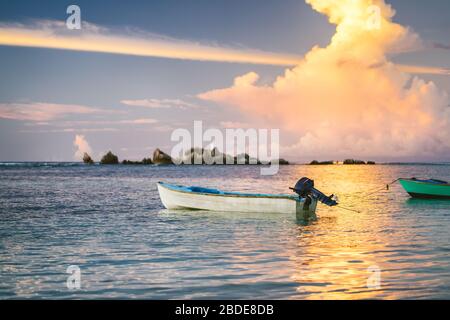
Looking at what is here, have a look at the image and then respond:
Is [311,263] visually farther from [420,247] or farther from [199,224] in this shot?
[199,224]

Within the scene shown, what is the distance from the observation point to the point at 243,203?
26.1m

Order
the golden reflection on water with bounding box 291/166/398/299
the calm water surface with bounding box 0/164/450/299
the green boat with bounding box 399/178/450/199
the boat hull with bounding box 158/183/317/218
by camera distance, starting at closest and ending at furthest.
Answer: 1. the golden reflection on water with bounding box 291/166/398/299
2. the calm water surface with bounding box 0/164/450/299
3. the boat hull with bounding box 158/183/317/218
4. the green boat with bounding box 399/178/450/199

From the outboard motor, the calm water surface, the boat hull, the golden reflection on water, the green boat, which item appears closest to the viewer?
the golden reflection on water

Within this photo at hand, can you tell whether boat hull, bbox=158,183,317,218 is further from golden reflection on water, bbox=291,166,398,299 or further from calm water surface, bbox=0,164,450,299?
golden reflection on water, bbox=291,166,398,299

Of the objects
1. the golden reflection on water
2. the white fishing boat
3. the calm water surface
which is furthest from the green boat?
the white fishing boat

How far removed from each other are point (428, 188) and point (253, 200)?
16465mm

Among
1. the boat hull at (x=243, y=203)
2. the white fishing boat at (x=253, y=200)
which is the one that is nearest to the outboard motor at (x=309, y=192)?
the white fishing boat at (x=253, y=200)

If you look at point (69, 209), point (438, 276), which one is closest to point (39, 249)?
point (438, 276)

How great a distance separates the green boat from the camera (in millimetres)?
35781

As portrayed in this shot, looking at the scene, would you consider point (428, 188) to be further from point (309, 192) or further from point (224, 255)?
point (224, 255)

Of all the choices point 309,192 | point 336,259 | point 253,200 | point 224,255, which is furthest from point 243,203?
point 336,259

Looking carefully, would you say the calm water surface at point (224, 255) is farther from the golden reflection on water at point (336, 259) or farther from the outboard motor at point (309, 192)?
the outboard motor at point (309, 192)

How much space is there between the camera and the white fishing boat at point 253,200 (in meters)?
25.1

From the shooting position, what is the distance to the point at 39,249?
55.5 ft
